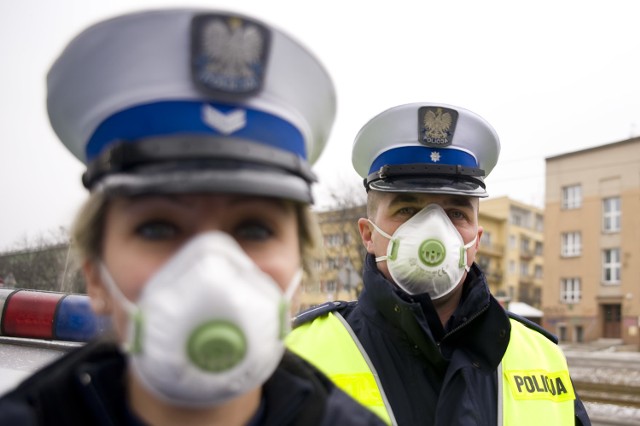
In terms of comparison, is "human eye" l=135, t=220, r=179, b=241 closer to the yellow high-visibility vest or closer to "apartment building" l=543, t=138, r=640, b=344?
the yellow high-visibility vest

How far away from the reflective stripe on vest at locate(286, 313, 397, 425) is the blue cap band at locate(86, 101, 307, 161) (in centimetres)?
103

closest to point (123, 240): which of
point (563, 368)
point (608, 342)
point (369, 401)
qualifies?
point (369, 401)

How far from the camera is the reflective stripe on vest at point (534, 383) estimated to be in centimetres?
218

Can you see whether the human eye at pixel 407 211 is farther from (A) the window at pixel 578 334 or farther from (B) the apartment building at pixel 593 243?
(A) the window at pixel 578 334

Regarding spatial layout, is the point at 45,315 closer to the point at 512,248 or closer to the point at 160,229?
the point at 160,229

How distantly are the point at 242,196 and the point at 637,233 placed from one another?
Result: 35.8 m

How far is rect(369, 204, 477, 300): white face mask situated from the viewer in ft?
8.04

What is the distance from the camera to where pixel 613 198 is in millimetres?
34062

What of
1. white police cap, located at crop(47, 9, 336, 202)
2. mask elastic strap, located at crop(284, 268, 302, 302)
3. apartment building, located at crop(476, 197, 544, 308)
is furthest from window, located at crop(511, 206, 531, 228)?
white police cap, located at crop(47, 9, 336, 202)

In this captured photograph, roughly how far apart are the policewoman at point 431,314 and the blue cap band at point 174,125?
114 centimetres

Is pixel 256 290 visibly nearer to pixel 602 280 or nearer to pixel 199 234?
pixel 199 234

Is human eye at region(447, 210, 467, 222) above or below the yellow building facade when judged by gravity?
below

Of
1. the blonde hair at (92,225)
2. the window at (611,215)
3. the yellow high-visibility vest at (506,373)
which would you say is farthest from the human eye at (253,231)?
the window at (611,215)

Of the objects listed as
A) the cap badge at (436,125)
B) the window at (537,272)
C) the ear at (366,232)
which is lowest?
the ear at (366,232)
